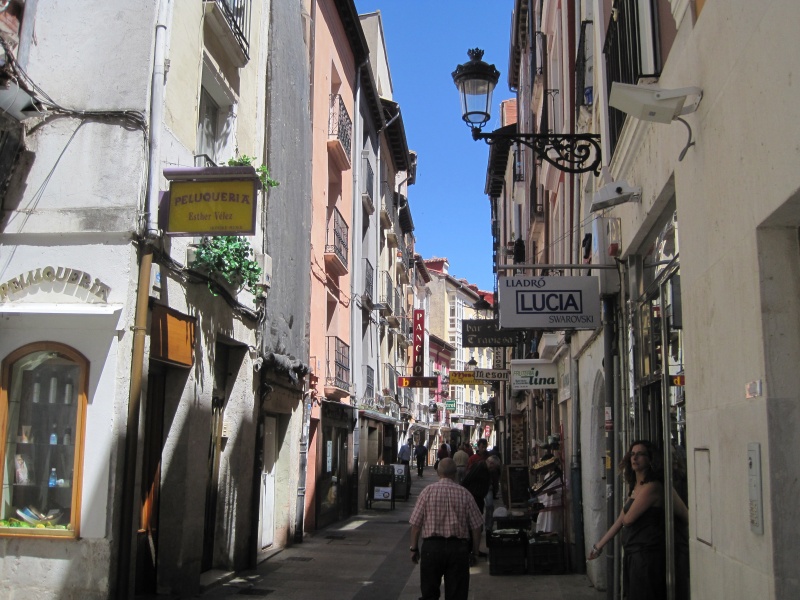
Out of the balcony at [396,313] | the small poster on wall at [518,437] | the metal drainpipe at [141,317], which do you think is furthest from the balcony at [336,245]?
the small poster on wall at [518,437]

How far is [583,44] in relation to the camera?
10.9 metres

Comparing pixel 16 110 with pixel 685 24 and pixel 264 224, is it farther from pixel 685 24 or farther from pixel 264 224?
pixel 685 24

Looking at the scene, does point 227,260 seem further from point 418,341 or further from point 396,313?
point 418,341

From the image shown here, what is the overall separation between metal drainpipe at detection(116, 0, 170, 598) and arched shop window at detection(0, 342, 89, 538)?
415 mm

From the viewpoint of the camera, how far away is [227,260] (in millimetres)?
9461

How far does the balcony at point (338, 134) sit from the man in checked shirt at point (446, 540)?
12.3 meters

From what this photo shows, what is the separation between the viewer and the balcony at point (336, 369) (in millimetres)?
18125

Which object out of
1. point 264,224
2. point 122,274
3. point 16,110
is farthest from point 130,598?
point 264,224

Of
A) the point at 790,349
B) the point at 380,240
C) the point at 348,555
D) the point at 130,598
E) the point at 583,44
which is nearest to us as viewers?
the point at 790,349

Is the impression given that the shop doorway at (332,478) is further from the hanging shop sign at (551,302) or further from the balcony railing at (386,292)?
the hanging shop sign at (551,302)

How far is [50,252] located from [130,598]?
3.16m

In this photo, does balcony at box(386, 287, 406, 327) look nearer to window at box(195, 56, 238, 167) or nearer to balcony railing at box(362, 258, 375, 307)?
balcony railing at box(362, 258, 375, 307)

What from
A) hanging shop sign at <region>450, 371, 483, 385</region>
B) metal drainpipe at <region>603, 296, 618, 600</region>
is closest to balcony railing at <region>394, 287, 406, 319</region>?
hanging shop sign at <region>450, 371, 483, 385</region>

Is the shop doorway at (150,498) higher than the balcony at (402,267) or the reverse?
the reverse
